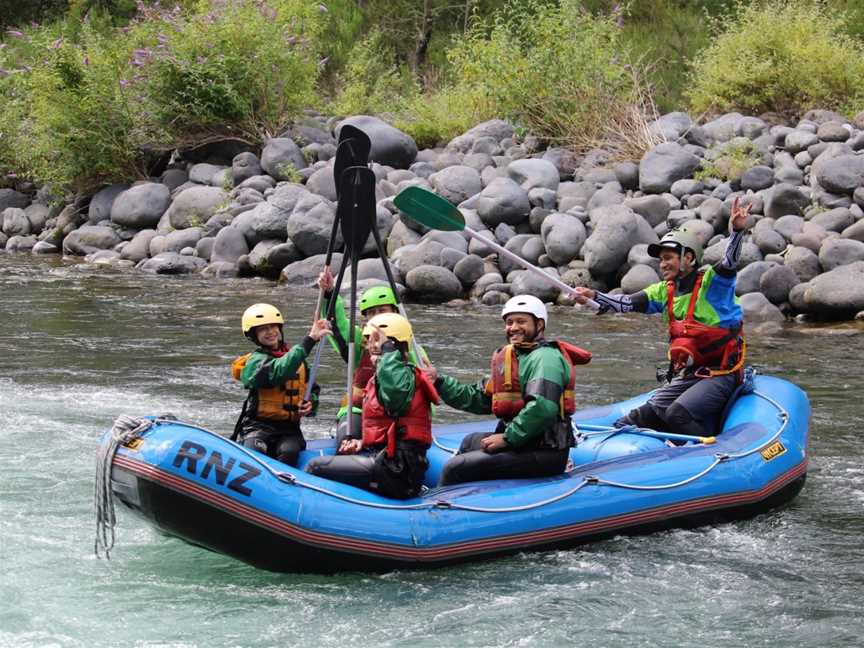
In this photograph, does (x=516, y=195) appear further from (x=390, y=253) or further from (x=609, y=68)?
(x=609, y=68)

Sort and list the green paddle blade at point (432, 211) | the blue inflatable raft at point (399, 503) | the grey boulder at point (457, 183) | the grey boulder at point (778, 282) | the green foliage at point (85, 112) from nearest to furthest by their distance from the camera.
→ the blue inflatable raft at point (399, 503) < the green paddle blade at point (432, 211) < the grey boulder at point (778, 282) < the grey boulder at point (457, 183) < the green foliage at point (85, 112)

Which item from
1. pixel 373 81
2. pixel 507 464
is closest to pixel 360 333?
pixel 507 464

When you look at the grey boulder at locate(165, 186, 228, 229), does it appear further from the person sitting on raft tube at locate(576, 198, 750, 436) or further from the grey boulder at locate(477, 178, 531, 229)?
the person sitting on raft tube at locate(576, 198, 750, 436)

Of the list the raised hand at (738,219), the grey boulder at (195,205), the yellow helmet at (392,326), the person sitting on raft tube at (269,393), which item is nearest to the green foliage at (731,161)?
the grey boulder at (195,205)

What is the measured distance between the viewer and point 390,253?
1279 centimetres

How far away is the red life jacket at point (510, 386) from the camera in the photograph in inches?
202

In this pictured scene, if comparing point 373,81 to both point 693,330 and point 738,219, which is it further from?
point 738,219

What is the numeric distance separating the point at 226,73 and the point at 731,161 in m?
6.57

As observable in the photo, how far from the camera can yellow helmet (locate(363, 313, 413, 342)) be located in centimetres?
Answer: 488

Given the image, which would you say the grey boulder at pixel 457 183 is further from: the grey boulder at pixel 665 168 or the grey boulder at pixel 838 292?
the grey boulder at pixel 838 292

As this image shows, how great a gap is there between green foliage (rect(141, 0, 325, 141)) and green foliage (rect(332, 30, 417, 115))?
1.94 m

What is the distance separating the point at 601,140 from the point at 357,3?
9428mm

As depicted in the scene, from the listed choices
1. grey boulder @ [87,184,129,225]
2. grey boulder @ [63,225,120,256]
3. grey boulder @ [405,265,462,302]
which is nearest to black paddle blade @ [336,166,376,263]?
grey boulder @ [405,265,462,302]

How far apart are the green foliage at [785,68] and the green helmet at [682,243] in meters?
8.67
